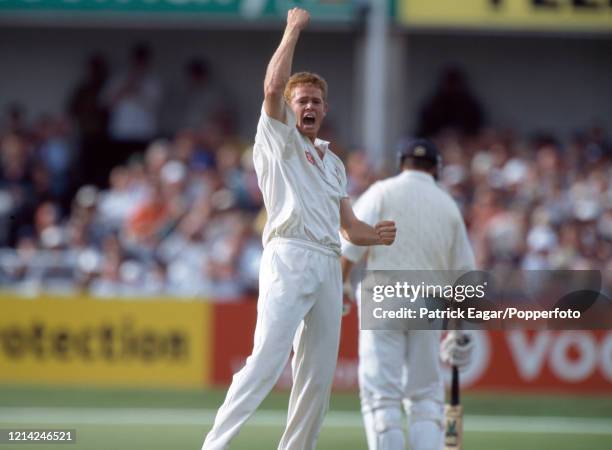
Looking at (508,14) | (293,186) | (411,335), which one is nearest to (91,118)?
(508,14)

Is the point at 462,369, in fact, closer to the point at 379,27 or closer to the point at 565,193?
the point at 565,193

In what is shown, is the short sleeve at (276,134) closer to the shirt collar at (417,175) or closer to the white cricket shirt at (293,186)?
the white cricket shirt at (293,186)

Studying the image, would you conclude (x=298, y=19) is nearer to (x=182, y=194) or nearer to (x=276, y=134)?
(x=276, y=134)

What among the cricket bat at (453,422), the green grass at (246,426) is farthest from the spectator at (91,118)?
the cricket bat at (453,422)

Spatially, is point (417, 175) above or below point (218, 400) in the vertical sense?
above

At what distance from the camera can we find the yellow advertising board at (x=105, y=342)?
48.8 ft

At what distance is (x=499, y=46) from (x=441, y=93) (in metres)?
1.77

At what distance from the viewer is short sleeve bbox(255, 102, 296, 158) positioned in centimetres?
745

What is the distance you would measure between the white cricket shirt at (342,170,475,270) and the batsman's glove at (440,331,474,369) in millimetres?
452

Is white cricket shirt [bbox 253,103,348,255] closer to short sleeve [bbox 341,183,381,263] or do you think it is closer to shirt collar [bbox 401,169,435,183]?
short sleeve [bbox 341,183,381,263]

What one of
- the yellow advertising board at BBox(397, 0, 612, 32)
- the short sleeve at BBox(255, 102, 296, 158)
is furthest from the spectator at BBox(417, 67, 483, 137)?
the short sleeve at BBox(255, 102, 296, 158)

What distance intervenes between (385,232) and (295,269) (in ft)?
2.33

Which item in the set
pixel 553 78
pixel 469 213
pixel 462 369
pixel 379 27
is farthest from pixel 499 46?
pixel 462 369

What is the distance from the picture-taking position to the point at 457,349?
8.87m
